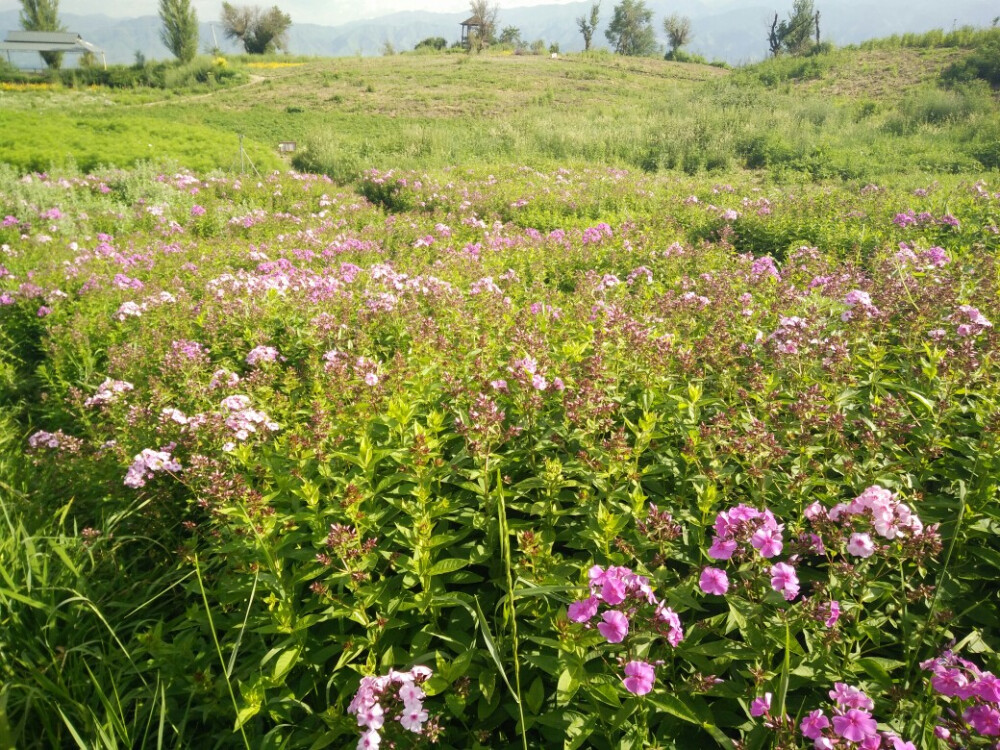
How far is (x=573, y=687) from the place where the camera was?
183 cm

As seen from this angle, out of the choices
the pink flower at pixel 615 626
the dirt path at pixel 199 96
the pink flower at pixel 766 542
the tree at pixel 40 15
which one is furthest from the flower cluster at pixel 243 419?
the tree at pixel 40 15

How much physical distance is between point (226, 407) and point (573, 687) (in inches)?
96.1

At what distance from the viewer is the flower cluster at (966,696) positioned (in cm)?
147

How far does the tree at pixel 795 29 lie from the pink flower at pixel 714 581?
2273 inches

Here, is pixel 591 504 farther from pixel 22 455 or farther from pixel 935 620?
pixel 22 455

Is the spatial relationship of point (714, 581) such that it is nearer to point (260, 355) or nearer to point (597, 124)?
point (260, 355)

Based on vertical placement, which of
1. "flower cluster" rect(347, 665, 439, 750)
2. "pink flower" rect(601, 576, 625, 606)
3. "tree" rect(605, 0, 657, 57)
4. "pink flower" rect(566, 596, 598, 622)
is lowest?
"flower cluster" rect(347, 665, 439, 750)

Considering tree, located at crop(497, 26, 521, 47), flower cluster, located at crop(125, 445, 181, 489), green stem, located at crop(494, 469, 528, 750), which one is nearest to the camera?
green stem, located at crop(494, 469, 528, 750)

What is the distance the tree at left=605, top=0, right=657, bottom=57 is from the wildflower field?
262 ft

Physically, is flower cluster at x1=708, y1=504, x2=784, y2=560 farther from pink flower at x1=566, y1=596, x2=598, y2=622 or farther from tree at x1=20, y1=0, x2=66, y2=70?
tree at x1=20, y1=0, x2=66, y2=70

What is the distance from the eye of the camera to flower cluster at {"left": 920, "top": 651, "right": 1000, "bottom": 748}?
147cm

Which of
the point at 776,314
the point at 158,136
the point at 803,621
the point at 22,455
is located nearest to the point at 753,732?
the point at 803,621

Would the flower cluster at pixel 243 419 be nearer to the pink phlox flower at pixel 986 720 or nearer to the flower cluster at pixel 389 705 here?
the flower cluster at pixel 389 705

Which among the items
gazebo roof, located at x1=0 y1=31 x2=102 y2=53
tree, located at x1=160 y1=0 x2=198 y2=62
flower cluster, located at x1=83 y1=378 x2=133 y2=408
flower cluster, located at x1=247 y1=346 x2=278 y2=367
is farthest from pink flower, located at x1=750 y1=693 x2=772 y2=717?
gazebo roof, located at x1=0 y1=31 x2=102 y2=53
